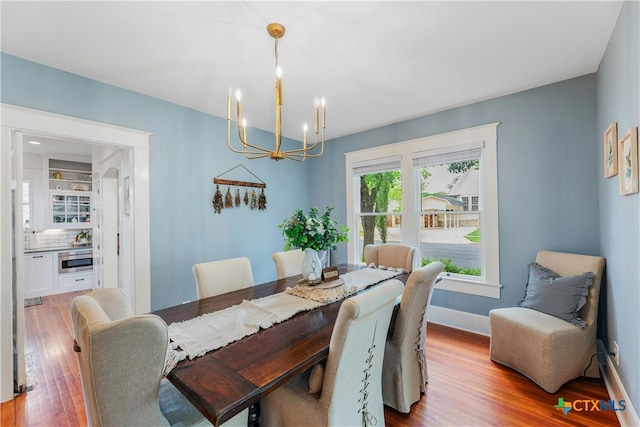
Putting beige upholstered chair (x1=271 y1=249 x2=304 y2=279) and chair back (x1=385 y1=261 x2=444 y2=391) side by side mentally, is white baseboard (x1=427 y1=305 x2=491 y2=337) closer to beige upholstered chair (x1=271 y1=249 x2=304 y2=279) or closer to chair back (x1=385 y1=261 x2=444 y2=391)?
chair back (x1=385 y1=261 x2=444 y2=391)

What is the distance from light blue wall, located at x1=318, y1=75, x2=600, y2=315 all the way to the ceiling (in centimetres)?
20

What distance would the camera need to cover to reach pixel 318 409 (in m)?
1.25

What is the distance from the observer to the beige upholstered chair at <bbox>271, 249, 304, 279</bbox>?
8.64ft

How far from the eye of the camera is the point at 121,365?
0.96m

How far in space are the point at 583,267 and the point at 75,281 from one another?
7.26m

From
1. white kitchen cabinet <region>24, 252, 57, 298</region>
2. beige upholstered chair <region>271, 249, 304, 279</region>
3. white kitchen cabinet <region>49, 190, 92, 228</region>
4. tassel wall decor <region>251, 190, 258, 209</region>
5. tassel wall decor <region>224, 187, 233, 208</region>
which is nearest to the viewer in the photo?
beige upholstered chair <region>271, 249, 304, 279</region>

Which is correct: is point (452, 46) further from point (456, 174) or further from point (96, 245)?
point (96, 245)

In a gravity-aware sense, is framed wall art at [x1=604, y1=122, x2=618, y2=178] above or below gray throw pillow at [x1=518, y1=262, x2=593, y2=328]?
above

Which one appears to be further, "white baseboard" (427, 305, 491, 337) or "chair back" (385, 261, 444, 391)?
"white baseboard" (427, 305, 491, 337)

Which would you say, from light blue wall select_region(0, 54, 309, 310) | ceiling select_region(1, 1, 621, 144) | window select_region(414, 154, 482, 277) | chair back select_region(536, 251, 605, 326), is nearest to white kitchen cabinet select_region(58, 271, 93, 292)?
light blue wall select_region(0, 54, 309, 310)

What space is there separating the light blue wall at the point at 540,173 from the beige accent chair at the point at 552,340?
33cm

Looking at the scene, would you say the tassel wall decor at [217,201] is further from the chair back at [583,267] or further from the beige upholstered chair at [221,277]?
the chair back at [583,267]

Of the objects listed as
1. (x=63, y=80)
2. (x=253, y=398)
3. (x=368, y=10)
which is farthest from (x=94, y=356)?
(x=63, y=80)

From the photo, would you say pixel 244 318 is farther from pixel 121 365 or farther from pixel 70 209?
pixel 70 209
